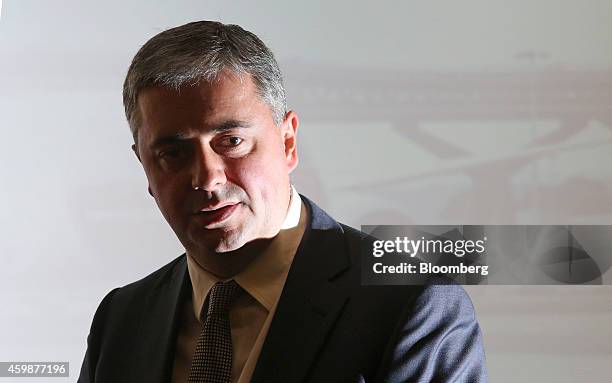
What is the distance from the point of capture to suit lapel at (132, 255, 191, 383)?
A: 1.14 m

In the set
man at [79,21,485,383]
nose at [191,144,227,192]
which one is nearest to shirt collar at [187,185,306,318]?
man at [79,21,485,383]

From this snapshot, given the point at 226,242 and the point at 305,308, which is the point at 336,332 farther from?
the point at 226,242

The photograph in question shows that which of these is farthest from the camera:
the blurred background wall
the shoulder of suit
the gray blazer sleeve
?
the blurred background wall

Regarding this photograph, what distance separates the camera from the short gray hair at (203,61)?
42.3 inches

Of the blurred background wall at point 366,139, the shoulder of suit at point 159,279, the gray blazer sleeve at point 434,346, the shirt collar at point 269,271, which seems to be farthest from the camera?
the blurred background wall at point 366,139

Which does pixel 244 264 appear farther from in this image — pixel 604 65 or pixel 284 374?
pixel 604 65

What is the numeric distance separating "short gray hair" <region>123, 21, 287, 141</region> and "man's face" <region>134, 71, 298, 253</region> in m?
0.01

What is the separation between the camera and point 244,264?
1132 mm

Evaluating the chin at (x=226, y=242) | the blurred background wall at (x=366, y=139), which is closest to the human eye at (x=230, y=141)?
the chin at (x=226, y=242)

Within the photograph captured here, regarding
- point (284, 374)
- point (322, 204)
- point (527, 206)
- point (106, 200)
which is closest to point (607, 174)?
point (527, 206)

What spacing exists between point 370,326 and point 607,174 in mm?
656

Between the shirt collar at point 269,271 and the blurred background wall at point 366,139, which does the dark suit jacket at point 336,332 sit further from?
the blurred background wall at point 366,139

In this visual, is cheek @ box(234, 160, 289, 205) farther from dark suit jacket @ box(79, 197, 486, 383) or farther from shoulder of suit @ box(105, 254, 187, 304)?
shoulder of suit @ box(105, 254, 187, 304)

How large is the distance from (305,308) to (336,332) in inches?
2.0
